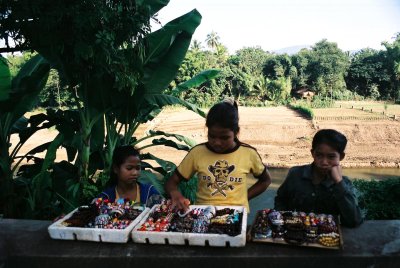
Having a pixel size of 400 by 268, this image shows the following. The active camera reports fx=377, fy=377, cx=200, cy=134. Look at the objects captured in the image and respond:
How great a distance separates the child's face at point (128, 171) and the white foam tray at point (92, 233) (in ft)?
2.70

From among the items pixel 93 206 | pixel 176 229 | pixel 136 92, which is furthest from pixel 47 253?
pixel 136 92

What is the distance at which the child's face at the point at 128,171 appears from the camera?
103 inches

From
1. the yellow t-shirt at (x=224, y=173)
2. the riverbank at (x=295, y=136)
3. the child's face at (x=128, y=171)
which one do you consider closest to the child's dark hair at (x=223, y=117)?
the yellow t-shirt at (x=224, y=173)

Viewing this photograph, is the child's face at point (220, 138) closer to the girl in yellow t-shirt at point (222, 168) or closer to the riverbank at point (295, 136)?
the girl in yellow t-shirt at point (222, 168)

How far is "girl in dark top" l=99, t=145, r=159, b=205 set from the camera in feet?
8.56

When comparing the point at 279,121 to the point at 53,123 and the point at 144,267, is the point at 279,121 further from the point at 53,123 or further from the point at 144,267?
the point at 144,267

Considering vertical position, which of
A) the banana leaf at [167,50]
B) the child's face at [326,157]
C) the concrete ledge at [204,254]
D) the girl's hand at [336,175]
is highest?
the banana leaf at [167,50]

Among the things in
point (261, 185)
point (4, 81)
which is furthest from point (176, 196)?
point (4, 81)

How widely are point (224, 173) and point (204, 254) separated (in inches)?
24.4

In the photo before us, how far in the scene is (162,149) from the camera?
20.0 m

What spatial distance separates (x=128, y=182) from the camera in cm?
262

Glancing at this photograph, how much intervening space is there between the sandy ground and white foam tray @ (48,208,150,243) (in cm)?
1626

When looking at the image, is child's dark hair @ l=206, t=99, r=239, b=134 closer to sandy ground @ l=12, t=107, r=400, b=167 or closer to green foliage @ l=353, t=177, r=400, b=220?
green foliage @ l=353, t=177, r=400, b=220

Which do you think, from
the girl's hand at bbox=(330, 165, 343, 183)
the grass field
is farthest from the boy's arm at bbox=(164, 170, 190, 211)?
the grass field
